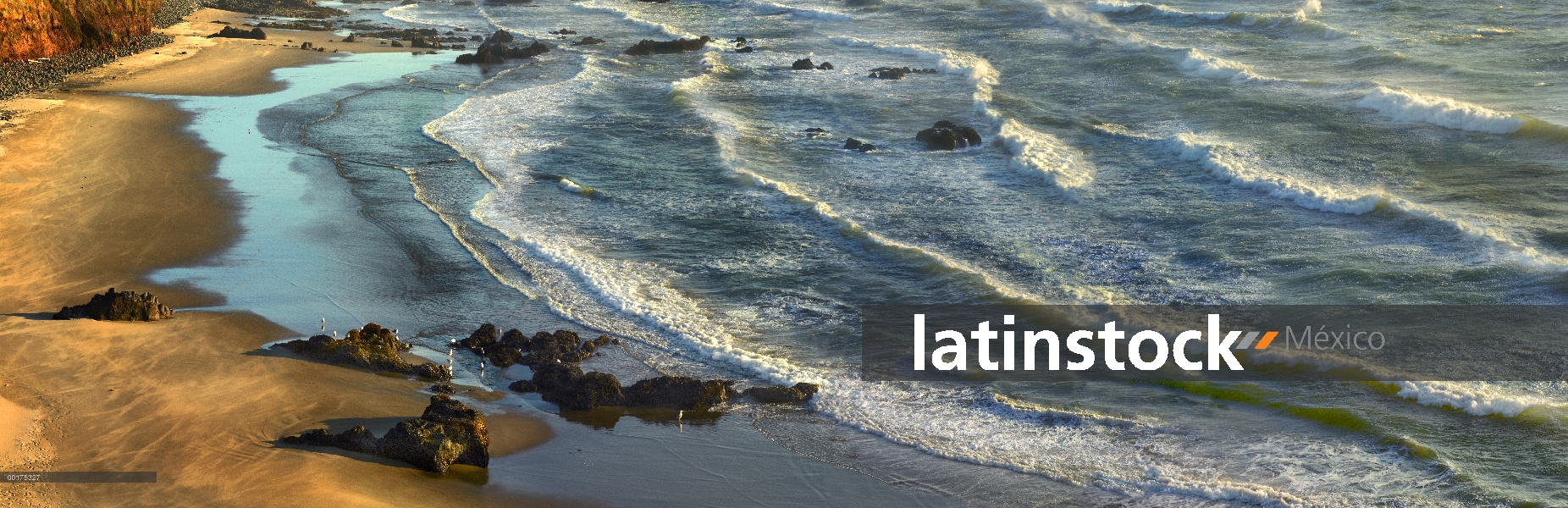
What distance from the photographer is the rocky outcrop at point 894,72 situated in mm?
33469

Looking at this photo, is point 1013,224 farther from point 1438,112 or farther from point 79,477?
point 79,477

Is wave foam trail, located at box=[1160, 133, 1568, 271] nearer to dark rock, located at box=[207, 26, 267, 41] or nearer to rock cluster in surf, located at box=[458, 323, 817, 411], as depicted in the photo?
rock cluster in surf, located at box=[458, 323, 817, 411]

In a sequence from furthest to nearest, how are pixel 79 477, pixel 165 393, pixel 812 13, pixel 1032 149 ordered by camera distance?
pixel 812 13 → pixel 1032 149 → pixel 165 393 → pixel 79 477

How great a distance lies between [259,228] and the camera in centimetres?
1716

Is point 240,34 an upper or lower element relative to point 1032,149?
upper

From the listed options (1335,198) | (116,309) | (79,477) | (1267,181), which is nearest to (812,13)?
(1267,181)

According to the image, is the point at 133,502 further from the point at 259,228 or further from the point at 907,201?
the point at 907,201

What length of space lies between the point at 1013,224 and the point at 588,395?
30.0 ft

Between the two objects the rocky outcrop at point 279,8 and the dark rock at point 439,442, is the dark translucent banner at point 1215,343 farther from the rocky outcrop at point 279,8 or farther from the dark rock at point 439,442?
the rocky outcrop at point 279,8

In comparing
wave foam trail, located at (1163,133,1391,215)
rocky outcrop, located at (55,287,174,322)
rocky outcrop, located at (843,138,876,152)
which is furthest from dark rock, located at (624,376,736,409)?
rocky outcrop, located at (843,138,876,152)

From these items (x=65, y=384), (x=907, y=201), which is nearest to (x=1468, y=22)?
(x=907, y=201)

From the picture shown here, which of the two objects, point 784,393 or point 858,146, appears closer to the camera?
point 784,393

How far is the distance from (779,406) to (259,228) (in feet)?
33.3

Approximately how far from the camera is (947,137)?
24000 millimetres
